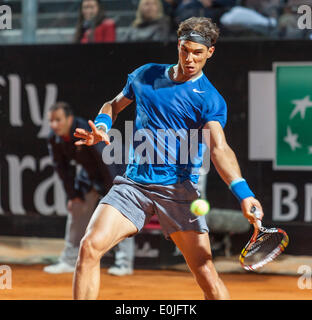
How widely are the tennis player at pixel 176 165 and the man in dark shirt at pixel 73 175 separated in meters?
2.61

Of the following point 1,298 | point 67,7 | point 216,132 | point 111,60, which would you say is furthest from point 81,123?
point 216,132

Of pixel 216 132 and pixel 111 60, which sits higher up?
pixel 111 60

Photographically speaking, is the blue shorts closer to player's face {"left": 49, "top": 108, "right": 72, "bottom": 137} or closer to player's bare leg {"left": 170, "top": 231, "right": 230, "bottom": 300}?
player's bare leg {"left": 170, "top": 231, "right": 230, "bottom": 300}

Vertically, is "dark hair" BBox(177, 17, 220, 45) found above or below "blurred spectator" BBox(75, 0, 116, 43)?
below

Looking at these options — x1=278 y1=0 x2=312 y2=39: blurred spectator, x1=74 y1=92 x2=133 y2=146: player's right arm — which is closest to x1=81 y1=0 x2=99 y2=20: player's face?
x1=278 y1=0 x2=312 y2=39: blurred spectator

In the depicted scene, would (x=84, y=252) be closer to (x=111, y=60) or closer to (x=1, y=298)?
(x=1, y=298)

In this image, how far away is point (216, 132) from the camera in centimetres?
359

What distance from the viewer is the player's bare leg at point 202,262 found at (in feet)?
11.9

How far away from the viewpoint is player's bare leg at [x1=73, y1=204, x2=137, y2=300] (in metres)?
3.42

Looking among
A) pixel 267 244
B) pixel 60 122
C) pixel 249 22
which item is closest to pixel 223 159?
pixel 267 244

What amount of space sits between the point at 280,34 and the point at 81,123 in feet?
6.97

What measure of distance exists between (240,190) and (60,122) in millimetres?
3486

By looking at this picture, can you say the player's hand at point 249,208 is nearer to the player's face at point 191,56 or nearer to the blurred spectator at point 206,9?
the player's face at point 191,56

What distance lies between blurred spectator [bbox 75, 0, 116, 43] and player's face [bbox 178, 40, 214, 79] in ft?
9.65
